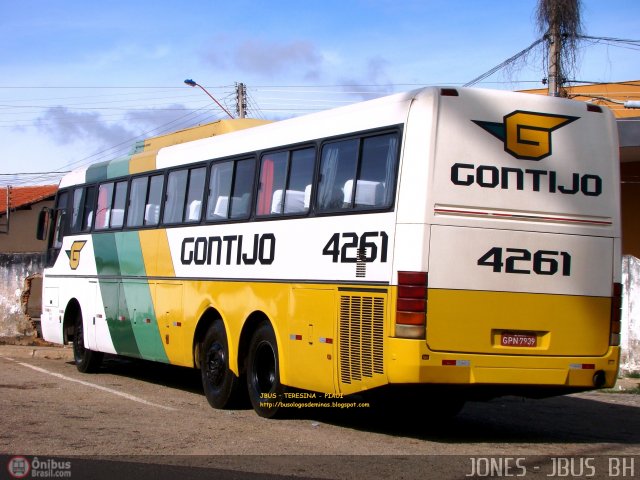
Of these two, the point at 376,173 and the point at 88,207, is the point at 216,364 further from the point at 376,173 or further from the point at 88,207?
the point at 88,207

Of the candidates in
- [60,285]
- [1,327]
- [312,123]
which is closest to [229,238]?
[312,123]

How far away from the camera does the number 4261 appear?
958cm

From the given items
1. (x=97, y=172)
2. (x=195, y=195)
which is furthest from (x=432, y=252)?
(x=97, y=172)

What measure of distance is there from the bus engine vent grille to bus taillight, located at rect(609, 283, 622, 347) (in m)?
2.46

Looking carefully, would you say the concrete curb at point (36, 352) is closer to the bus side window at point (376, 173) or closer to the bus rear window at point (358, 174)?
the bus rear window at point (358, 174)

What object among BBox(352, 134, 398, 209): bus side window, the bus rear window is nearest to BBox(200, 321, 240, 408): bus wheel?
the bus rear window

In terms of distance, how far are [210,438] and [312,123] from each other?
366 centimetres

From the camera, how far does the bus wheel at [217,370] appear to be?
12.3 metres

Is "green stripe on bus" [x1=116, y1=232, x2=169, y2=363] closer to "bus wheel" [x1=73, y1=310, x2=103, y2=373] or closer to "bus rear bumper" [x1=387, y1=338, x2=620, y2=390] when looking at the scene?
"bus wheel" [x1=73, y1=310, x2=103, y2=373]

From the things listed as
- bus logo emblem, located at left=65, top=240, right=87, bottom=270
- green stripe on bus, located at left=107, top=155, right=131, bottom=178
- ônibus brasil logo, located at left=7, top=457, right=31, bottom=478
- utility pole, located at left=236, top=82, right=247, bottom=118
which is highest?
utility pole, located at left=236, top=82, right=247, bottom=118

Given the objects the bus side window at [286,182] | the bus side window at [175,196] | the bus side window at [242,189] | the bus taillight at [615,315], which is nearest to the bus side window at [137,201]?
the bus side window at [175,196]

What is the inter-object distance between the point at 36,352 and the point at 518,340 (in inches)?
538

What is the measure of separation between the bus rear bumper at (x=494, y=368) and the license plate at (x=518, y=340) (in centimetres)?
12

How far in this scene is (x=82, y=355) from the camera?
1725cm
